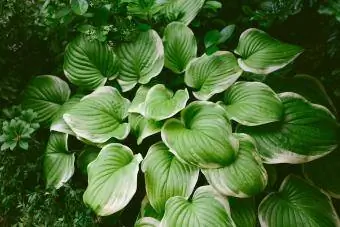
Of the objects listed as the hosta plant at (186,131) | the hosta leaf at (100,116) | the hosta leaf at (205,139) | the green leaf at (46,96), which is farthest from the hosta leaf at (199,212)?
the green leaf at (46,96)

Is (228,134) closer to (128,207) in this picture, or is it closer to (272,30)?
(128,207)

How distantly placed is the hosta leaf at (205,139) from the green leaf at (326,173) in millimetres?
338

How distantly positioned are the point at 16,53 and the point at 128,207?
80 centimetres

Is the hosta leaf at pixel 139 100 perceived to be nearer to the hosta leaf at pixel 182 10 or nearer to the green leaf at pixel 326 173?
the hosta leaf at pixel 182 10

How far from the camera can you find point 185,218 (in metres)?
1.22

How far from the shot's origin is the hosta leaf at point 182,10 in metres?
1.63

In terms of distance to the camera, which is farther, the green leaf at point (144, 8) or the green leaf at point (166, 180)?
the green leaf at point (144, 8)

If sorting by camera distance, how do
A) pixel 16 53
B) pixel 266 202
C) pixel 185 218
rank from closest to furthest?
pixel 185 218 → pixel 266 202 → pixel 16 53

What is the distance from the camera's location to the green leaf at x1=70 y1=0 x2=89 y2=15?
1.48m

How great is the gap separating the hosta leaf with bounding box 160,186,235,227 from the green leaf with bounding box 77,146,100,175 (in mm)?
422

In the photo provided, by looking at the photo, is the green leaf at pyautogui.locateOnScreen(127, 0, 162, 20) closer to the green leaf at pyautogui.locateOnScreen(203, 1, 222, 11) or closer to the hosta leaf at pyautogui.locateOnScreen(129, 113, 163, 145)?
the green leaf at pyautogui.locateOnScreen(203, 1, 222, 11)

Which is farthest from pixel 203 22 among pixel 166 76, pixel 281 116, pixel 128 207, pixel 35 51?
pixel 128 207

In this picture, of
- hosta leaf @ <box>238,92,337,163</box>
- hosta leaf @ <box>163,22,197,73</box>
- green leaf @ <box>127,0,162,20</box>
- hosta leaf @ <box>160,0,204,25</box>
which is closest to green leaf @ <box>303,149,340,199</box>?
hosta leaf @ <box>238,92,337,163</box>

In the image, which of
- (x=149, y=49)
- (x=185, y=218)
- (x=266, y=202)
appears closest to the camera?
(x=185, y=218)
